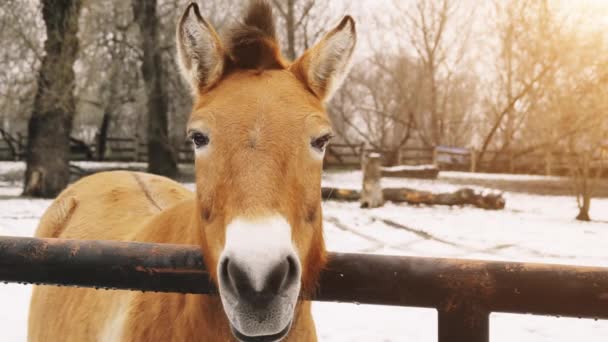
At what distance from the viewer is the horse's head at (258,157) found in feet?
4.12

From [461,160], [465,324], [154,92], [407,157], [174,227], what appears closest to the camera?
[465,324]

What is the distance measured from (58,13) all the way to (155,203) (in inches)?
476

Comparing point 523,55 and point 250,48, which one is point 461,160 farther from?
point 250,48

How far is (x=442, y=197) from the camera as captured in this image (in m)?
12.9

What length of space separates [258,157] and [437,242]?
7.61 metres

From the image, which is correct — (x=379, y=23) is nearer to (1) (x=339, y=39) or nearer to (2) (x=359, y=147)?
(2) (x=359, y=147)

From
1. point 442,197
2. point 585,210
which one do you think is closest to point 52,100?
point 442,197

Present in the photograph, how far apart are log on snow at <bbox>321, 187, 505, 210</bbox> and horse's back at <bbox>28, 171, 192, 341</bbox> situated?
30.0 ft

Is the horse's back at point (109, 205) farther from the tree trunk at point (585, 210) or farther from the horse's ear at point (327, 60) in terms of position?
the tree trunk at point (585, 210)

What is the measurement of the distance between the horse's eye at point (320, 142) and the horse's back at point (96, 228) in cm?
107

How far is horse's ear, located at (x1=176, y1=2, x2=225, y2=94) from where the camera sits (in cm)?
184

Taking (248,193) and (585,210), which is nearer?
(248,193)

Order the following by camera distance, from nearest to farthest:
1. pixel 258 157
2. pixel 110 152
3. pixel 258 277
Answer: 1. pixel 258 277
2. pixel 258 157
3. pixel 110 152

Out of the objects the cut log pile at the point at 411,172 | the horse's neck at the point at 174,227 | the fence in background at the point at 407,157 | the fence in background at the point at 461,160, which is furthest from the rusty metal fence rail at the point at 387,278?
the fence in background at the point at 461,160
